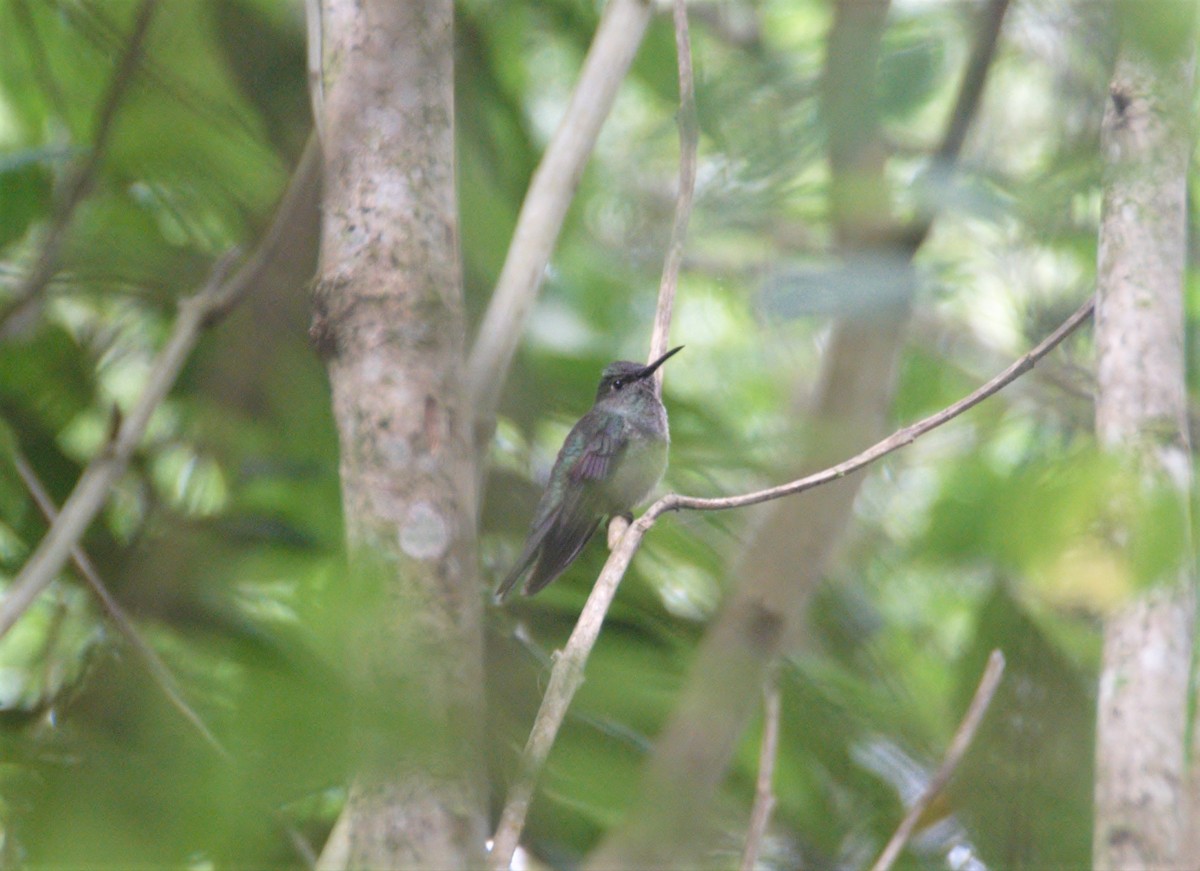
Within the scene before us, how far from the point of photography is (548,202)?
2.10 metres

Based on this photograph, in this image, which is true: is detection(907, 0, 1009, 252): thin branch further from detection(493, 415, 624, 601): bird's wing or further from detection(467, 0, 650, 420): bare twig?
detection(493, 415, 624, 601): bird's wing

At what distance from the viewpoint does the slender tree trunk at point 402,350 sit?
1128 millimetres

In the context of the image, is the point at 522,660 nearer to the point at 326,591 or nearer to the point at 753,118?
the point at 753,118

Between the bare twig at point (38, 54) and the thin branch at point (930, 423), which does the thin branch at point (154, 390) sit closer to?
the bare twig at point (38, 54)

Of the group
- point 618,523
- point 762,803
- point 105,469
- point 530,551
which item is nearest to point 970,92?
point 618,523

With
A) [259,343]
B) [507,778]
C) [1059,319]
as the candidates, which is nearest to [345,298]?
[259,343]

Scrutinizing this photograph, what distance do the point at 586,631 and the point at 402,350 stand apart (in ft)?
1.44

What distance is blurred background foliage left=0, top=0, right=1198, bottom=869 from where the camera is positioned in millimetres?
876

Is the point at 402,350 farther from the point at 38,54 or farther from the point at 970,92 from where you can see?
the point at 970,92

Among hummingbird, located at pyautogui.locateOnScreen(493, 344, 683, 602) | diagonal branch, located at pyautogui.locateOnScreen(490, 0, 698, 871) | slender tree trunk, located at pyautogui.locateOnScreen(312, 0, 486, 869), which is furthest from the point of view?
hummingbird, located at pyautogui.locateOnScreen(493, 344, 683, 602)

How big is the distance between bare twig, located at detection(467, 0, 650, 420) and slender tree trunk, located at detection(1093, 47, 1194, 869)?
87 centimetres

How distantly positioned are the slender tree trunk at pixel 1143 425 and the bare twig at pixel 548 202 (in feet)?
2.87

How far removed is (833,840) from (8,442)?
1744mm

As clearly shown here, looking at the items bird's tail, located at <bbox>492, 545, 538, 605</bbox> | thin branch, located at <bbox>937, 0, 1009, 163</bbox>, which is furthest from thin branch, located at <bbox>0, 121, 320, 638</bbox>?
thin branch, located at <bbox>937, 0, 1009, 163</bbox>
